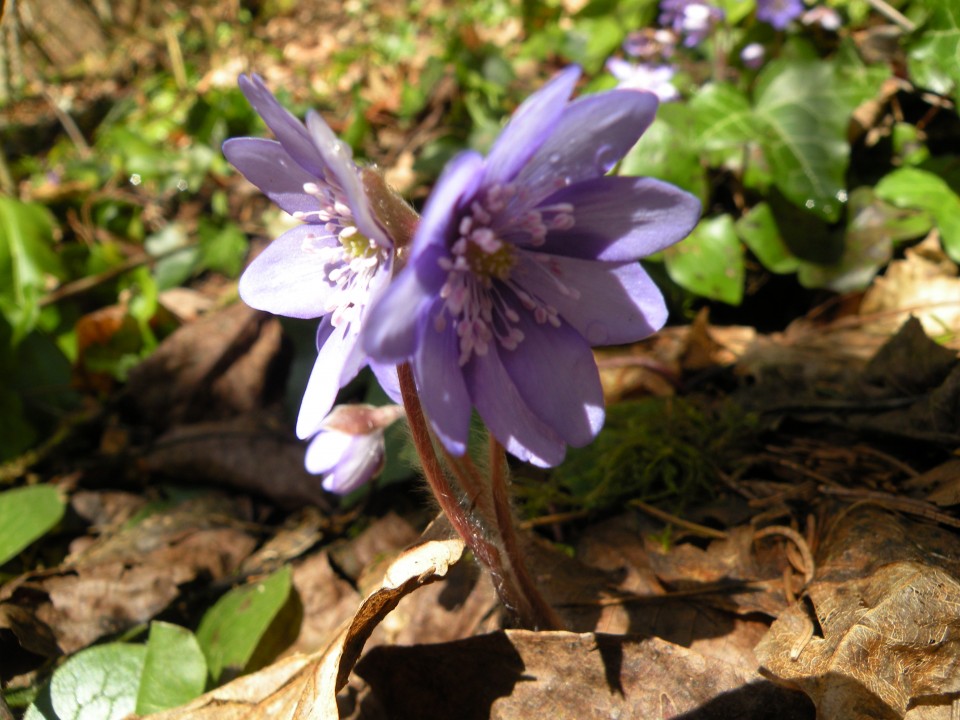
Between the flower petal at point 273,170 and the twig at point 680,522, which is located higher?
the flower petal at point 273,170

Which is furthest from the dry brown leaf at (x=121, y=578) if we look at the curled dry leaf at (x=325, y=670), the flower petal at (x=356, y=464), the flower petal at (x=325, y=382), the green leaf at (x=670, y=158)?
the green leaf at (x=670, y=158)

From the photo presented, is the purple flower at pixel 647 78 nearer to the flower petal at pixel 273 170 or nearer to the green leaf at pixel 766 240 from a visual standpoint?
the green leaf at pixel 766 240

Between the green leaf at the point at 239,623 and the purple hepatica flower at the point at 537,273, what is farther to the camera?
the green leaf at the point at 239,623

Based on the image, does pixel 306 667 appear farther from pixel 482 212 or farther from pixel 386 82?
pixel 386 82

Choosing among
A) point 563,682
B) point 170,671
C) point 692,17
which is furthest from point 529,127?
point 692,17

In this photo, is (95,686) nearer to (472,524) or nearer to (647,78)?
(472,524)

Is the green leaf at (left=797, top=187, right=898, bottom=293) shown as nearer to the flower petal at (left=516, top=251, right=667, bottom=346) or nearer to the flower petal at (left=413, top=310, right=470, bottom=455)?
the flower petal at (left=516, top=251, right=667, bottom=346)
